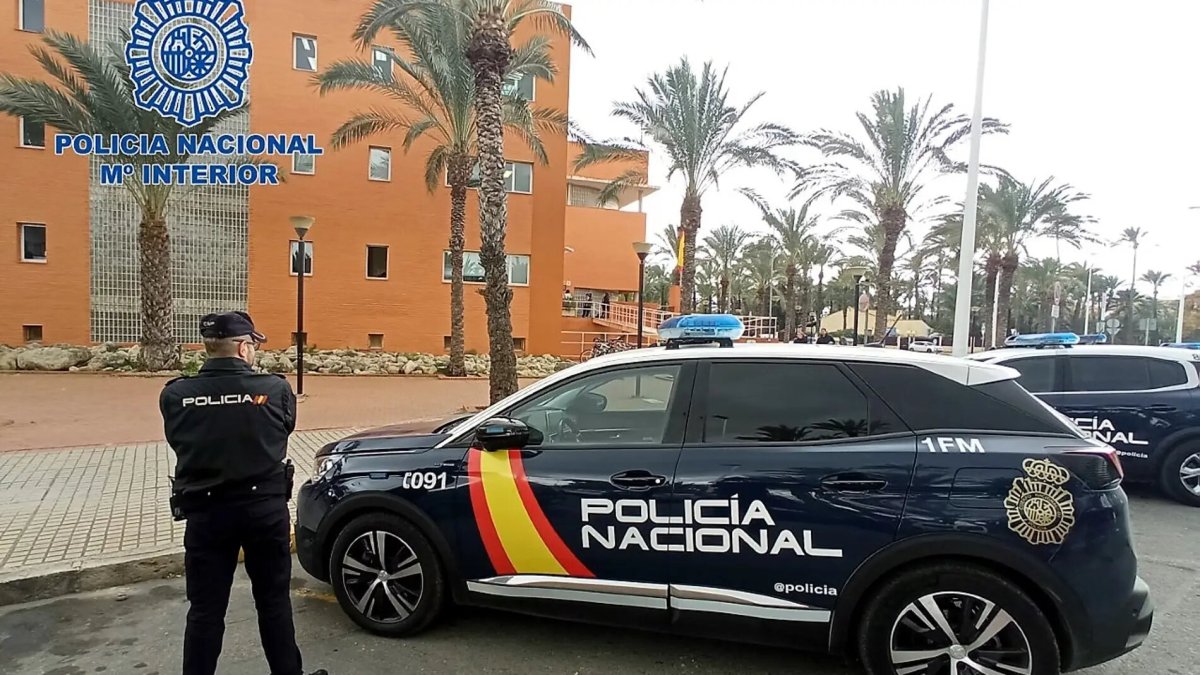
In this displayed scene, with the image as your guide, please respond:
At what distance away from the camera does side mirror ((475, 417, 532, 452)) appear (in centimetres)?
354

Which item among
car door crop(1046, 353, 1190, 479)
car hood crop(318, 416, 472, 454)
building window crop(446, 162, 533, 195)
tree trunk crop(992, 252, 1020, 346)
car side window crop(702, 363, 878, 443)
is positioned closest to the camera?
car side window crop(702, 363, 878, 443)

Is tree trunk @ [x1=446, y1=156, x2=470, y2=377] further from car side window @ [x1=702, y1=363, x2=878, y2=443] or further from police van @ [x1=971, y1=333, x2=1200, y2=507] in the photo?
car side window @ [x1=702, y1=363, x2=878, y2=443]

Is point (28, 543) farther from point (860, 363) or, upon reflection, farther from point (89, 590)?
point (860, 363)

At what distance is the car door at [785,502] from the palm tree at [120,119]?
18.9m

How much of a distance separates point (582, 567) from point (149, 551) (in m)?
3.53

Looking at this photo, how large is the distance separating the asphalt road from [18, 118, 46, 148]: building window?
73.5 ft

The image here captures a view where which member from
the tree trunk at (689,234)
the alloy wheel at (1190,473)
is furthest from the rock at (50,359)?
the alloy wheel at (1190,473)

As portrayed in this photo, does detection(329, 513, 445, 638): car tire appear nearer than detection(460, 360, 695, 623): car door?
No

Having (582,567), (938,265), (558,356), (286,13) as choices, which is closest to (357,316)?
(558,356)

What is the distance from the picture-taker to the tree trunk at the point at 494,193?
11312 mm

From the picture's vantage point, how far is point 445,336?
80.3 feet

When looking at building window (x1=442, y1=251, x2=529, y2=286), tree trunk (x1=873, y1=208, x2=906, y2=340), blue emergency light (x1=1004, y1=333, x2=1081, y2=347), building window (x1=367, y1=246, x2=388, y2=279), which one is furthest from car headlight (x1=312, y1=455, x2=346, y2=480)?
building window (x1=367, y1=246, x2=388, y2=279)

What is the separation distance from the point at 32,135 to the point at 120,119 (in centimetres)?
642

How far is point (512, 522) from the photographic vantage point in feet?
11.5
